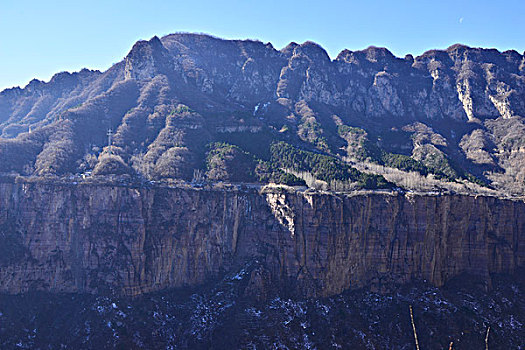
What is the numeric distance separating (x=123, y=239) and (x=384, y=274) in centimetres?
4135

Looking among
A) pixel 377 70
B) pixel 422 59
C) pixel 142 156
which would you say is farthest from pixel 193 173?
pixel 422 59

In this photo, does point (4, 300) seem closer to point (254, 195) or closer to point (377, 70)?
point (254, 195)

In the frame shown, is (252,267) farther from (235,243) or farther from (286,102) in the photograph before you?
(286,102)

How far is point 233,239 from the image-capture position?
7056cm

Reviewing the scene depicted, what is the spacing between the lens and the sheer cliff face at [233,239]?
62.9 m

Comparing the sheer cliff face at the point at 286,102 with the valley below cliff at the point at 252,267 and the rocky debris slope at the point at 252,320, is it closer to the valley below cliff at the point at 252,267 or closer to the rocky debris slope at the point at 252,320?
the valley below cliff at the point at 252,267

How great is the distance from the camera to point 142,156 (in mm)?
87500

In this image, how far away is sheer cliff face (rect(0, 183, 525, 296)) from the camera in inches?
2475

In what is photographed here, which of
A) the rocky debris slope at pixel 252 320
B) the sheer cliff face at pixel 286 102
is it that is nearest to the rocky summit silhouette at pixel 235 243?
the rocky debris slope at pixel 252 320

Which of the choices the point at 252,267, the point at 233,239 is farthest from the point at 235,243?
the point at 252,267

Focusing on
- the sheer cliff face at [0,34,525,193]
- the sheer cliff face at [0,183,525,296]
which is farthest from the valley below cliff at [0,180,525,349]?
the sheer cliff face at [0,34,525,193]

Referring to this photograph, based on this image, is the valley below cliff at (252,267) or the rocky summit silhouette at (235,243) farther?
the rocky summit silhouette at (235,243)

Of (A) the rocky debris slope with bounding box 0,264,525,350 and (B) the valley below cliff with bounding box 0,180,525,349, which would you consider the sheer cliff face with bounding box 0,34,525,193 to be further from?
(A) the rocky debris slope with bounding box 0,264,525,350

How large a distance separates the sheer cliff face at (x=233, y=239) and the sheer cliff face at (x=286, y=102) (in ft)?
59.9
